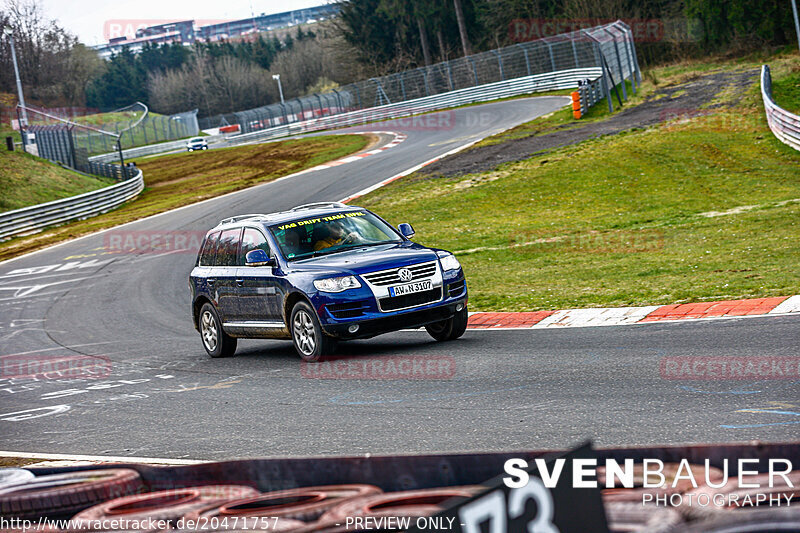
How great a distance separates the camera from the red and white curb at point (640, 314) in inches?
388

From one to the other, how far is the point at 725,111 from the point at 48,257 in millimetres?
23265

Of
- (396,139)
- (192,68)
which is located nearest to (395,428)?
(396,139)

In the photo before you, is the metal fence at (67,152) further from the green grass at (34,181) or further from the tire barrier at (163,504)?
the tire barrier at (163,504)

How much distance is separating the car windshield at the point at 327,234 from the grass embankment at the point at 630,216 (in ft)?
8.34

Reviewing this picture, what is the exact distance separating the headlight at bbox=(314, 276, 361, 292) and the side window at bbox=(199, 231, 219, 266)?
3016 mm

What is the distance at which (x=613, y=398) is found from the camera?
22.8 feet

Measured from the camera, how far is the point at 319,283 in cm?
1052

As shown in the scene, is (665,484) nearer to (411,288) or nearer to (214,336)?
(411,288)

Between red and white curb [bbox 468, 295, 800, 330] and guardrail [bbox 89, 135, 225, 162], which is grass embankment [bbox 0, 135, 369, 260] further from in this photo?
red and white curb [bbox 468, 295, 800, 330]
